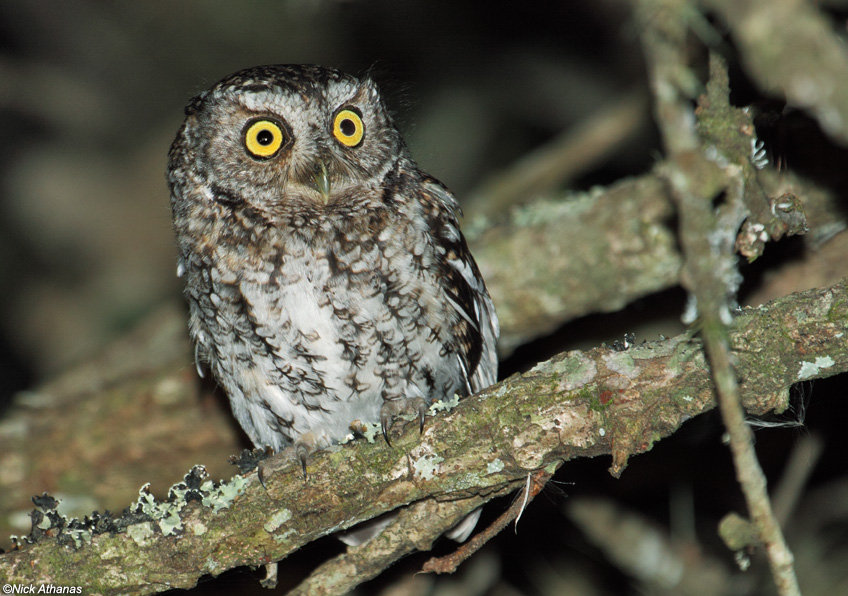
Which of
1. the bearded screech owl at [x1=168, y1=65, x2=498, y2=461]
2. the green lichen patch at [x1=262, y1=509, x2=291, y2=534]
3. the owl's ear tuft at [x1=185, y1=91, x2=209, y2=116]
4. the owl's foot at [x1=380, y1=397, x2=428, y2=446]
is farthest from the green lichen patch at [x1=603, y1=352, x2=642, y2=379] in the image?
the owl's ear tuft at [x1=185, y1=91, x2=209, y2=116]

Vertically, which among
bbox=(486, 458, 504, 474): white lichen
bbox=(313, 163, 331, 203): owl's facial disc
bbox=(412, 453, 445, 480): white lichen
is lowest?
bbox=(486, 458, 504, 474): white lichen

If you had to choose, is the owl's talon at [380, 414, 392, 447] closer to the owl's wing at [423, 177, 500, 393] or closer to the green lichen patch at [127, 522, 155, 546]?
the owl's wing at [423, 177, 500, 393]

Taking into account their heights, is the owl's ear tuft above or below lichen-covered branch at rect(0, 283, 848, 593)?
above

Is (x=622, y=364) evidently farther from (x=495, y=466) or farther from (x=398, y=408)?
(x=398, y=408)

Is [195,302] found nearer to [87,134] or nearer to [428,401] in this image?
[428,401]

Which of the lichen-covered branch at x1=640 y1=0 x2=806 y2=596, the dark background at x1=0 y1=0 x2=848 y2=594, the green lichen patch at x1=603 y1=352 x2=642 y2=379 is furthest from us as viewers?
the dark background at x1=0 y1=0 x2=848 y2=594

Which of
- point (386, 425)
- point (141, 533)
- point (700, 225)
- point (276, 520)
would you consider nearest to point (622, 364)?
point (700, 225)

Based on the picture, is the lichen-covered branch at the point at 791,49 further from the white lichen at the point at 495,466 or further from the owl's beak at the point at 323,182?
the owl's beak at the point at 323,182
